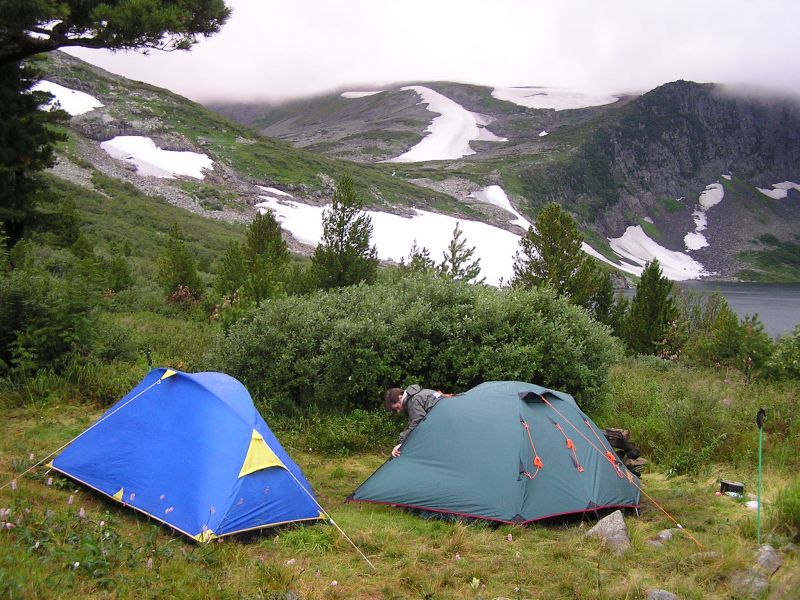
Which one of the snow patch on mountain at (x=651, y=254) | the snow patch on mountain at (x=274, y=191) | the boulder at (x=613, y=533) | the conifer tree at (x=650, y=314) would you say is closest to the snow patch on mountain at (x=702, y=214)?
the snow patch on mountain at (x=651, y=254)

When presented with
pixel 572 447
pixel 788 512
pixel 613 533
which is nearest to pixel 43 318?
pixel 572 447

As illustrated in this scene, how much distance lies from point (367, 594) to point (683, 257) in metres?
127

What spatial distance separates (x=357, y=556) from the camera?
5.14m

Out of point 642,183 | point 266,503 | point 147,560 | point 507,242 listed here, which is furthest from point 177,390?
point 642,183

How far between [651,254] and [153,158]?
92749mm

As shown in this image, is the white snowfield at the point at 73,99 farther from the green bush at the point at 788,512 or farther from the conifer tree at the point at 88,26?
the green bush at the point at 788,512

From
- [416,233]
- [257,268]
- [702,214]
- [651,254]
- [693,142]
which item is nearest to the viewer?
[257,268]

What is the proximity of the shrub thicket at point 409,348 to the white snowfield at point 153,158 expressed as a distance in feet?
173

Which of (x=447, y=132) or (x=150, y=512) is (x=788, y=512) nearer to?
(x=150, y=512)

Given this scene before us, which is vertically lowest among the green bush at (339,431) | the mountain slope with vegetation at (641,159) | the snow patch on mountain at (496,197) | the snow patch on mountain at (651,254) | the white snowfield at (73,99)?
the green bush at (339,431)

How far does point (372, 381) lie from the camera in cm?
911

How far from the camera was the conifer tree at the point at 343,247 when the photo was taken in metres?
20.0

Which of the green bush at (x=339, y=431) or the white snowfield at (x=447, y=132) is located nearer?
the green bush at (x=339, y=431)

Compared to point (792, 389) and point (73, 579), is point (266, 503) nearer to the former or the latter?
point (73, 579)
